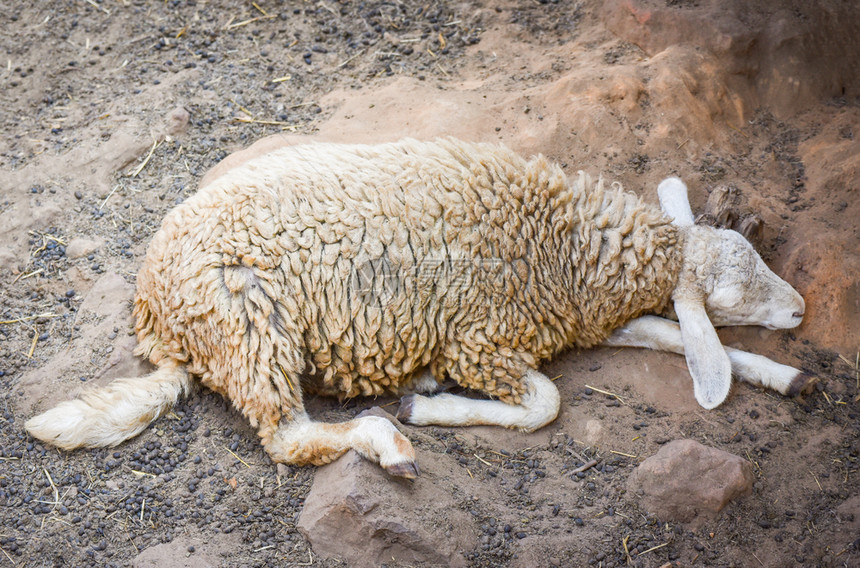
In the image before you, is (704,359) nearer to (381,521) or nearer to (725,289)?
(725,289)

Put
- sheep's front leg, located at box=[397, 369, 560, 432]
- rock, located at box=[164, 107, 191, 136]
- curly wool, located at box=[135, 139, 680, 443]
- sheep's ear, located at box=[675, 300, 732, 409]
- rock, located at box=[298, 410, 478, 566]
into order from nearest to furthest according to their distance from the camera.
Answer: rock, located at box=[298, 410, 478, 566] → curly wool, located at box=[135, 139, 680, 443] → sheep's ear, located at box=[675, 300, 732, 409] → sheep's front leg, located at box=[397, 369, 560, 432] → rock, located at box=[164, 107, 191, 136]

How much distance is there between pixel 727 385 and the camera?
4.08 metres

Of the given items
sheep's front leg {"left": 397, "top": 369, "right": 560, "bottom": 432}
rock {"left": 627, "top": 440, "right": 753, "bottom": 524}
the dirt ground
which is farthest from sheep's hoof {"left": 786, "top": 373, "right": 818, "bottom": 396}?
sheep's front leg {"left": 397, "top": 369, "right": 560, "bottom": 432}

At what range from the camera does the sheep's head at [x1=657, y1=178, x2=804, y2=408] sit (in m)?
4.45

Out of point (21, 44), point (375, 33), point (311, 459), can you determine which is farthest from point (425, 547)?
point (21, 44)

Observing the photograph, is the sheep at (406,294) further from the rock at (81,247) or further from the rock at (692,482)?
the rock at (81,247)

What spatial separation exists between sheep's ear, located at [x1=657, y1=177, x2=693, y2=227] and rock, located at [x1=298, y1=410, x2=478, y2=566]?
2.41 m

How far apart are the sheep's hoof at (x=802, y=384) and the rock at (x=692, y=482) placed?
0.81 metres

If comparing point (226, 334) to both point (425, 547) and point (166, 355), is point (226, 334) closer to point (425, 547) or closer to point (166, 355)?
point (166, 355)

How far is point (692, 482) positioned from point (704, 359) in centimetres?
81

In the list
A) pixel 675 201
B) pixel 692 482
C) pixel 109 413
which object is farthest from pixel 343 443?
pixel 675 201

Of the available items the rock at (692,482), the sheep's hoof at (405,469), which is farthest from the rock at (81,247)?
the rock at (692,482)

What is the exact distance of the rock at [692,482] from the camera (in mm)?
3615

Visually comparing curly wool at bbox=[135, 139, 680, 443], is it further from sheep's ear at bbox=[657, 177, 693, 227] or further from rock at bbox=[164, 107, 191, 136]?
rock at bbox=[164, 107, 191, 136]
